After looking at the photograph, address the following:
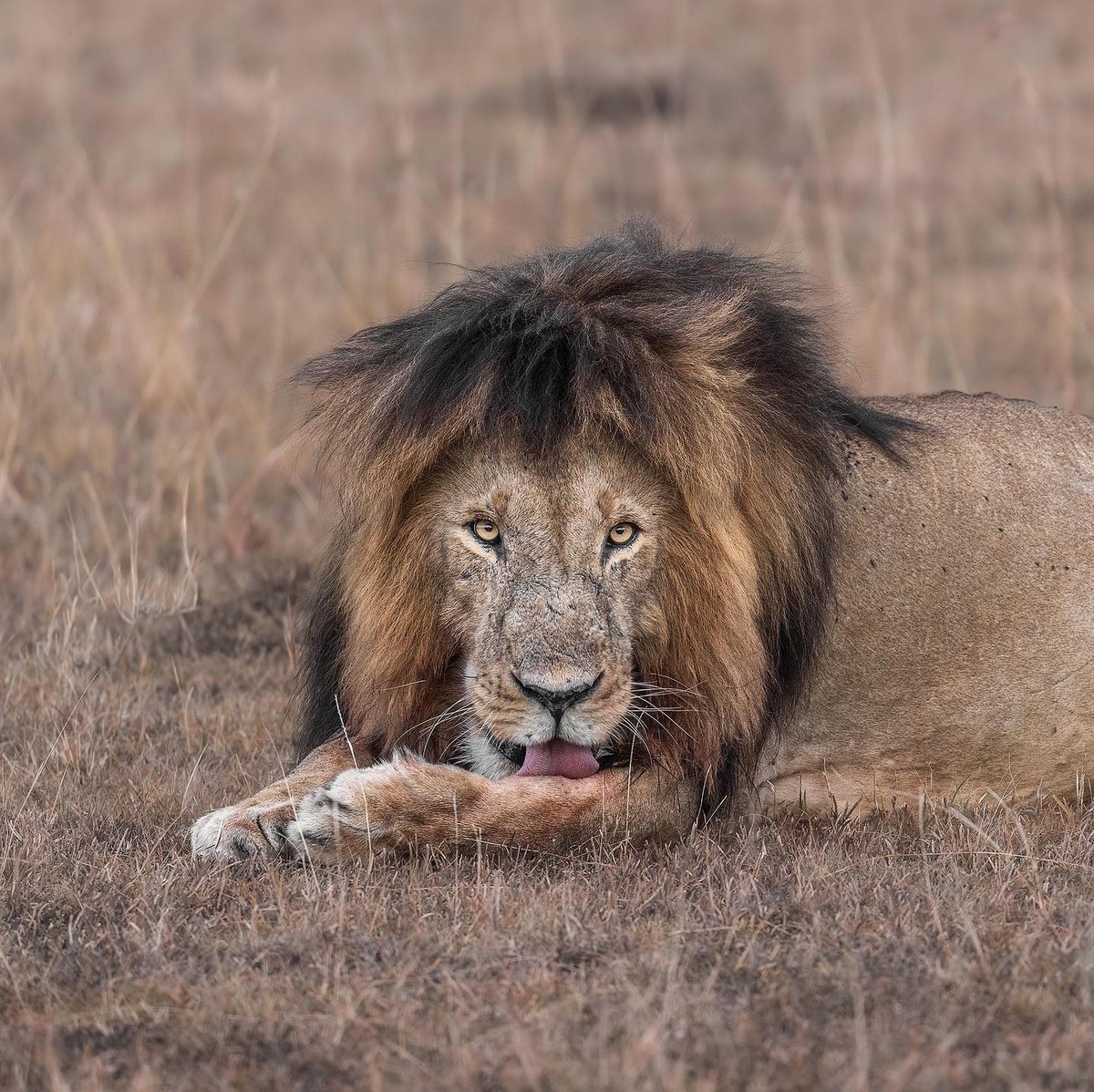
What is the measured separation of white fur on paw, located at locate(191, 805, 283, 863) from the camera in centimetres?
376

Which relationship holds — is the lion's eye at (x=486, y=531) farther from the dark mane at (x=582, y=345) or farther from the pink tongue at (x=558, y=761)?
the pink tongue at (x=558, y=761)

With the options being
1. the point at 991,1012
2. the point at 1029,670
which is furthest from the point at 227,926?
the point at 1029,670

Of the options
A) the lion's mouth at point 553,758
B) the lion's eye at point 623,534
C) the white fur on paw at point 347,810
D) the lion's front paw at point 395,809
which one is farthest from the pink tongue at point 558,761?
the lion's eye at point 623,534

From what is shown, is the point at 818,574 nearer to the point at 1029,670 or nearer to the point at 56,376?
the point at 1029,670

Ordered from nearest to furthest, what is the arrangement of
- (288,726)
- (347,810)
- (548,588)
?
(548,588) < (347,810) < (288,726)

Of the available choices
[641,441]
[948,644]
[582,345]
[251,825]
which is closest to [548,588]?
[641,441]

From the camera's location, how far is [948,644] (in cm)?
412

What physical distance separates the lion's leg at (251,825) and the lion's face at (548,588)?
0.47 meters

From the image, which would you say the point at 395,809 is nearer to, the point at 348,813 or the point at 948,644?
the point at 348,813

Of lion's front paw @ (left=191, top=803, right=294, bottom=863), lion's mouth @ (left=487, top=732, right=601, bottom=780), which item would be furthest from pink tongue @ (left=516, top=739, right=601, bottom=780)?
lion's front paw @ (left=191, top=803, right=294, bottom=863)

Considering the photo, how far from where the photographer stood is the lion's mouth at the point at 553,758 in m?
3.71

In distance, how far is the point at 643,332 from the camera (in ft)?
12.3

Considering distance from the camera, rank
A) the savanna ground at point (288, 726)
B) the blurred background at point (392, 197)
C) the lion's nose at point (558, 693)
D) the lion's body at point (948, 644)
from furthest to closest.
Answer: the blurred background at point (392, 197)
the lion's body at point (948, 644)
the lion's nose at point (558, 693)
the savanna ground at point (288, 726)

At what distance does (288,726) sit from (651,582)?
177 centimetres
